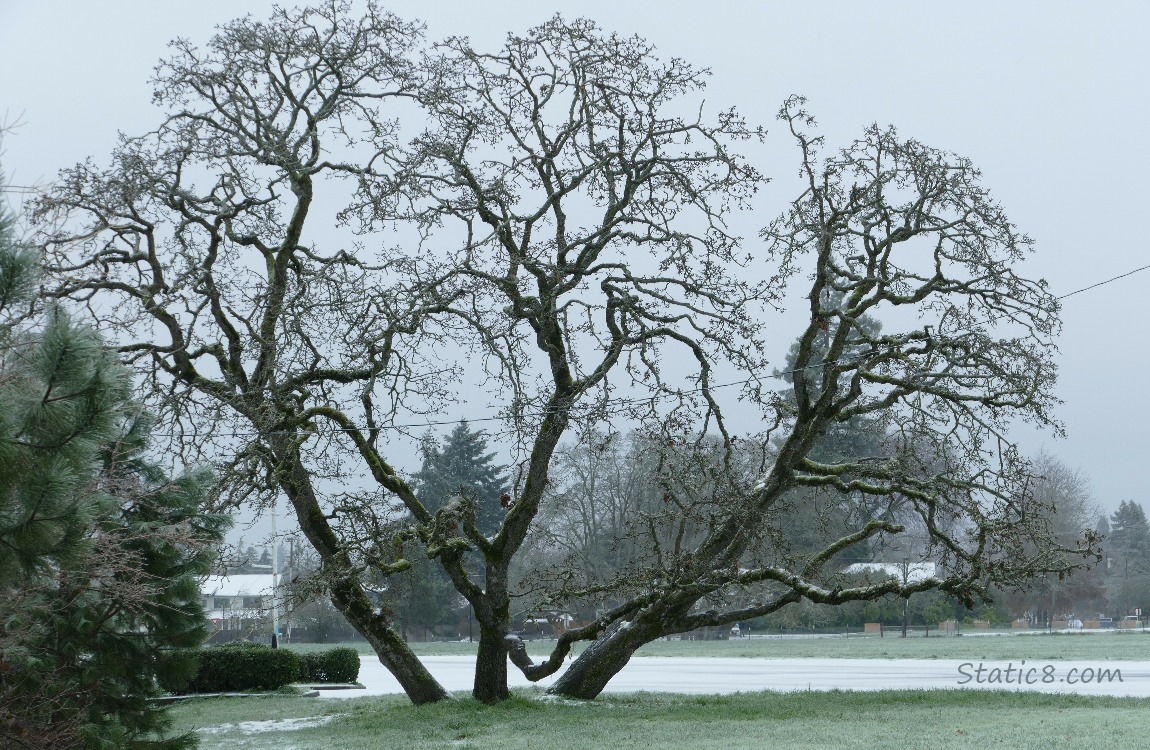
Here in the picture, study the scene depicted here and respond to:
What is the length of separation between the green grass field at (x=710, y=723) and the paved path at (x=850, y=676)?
2.71 m

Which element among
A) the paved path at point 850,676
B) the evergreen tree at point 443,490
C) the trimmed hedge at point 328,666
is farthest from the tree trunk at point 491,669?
the evergreen tree at point 443,490

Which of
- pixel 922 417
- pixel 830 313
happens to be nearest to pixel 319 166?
pixel 830 313

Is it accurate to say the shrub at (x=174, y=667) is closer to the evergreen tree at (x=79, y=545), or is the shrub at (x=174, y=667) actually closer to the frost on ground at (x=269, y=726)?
the evergreen tree at (x=79, y=545)

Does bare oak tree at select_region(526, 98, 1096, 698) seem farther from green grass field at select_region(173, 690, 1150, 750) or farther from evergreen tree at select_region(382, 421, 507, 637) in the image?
evergreen tree at select_region(382, 421, 507, 637)

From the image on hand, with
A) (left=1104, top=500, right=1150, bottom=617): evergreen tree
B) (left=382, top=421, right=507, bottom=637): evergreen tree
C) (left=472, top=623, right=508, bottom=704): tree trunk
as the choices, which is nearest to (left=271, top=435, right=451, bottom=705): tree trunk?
(left=472, top=623, right=508, bottom=704): tree trunk

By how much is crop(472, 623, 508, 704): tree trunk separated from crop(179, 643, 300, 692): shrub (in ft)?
25.1

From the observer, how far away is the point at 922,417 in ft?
57.9

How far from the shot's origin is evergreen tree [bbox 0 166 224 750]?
612cm

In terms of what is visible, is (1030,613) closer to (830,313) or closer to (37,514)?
(830,313)

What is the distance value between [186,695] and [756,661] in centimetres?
1866

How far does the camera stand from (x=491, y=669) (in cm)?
1744

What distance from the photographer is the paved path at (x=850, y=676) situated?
2012 centimetres

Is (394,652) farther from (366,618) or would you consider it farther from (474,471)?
(474,471)

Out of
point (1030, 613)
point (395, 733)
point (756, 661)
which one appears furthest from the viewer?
point (1030, 613)
